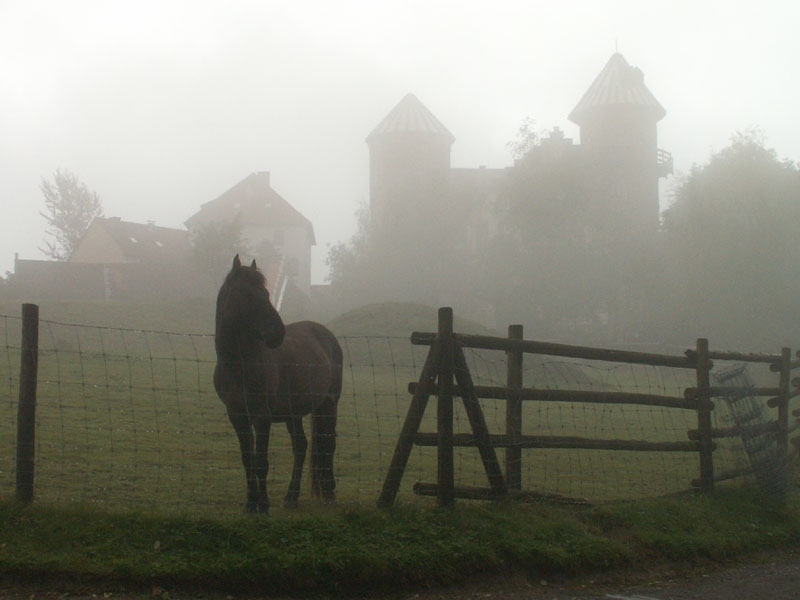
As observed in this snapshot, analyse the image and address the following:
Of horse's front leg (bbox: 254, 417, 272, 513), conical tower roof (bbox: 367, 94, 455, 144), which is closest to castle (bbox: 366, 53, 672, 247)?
conical tower roof (bbox: 367, 94, 455, 144)

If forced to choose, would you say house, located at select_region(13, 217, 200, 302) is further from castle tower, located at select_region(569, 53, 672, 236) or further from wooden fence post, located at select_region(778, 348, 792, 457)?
wooden fence post, located at select_region(778, 348, 792, 457)

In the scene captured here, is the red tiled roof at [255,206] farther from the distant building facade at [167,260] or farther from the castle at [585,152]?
the castle at [585,152]

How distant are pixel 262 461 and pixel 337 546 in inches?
55.5

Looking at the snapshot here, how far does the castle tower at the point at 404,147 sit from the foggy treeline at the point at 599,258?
9.37 metres

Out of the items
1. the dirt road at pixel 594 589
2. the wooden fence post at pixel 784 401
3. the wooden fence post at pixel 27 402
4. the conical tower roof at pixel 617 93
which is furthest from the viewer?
the conical tower roof at pixel 617 93

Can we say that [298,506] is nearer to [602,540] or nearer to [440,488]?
[440,488]

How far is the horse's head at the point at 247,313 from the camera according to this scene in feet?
25.1

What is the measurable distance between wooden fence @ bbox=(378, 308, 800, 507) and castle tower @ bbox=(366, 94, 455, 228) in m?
74.9

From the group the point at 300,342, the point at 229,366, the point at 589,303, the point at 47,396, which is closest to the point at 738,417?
the point at 300,342

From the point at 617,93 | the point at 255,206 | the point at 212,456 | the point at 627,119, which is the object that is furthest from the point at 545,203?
the point at 212,456

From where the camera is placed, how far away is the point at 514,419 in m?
8.23

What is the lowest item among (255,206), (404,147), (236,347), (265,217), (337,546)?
(337,546)

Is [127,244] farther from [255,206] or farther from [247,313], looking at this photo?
[247,313]

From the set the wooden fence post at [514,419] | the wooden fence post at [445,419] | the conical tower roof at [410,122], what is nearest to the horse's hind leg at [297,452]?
the wooden fence post at [445,419]
